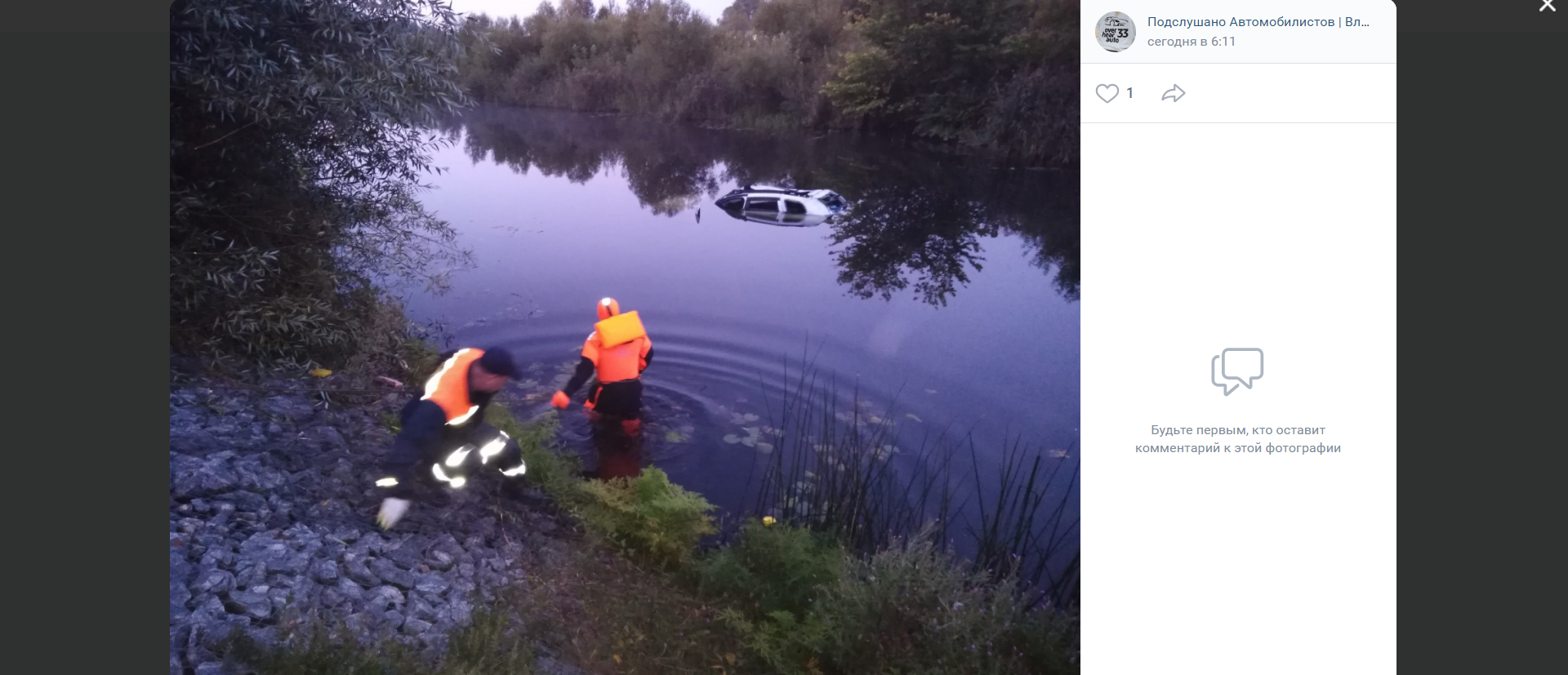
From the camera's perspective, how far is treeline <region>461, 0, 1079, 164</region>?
505 inches

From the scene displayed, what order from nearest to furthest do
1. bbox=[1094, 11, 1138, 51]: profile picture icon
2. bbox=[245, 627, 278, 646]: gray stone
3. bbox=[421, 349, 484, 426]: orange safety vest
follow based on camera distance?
bbox=[1094, 11, 1138, 51]: profile picture icon → bbox=[245, 627, 278, 646]: gray stone → bbox=[421, 349, 484, 426]: orange safety vest

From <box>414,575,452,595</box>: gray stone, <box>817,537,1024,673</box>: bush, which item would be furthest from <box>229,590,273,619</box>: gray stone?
<box>817,537,1024,673</box>: bush

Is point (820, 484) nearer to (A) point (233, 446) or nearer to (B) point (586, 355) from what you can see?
(B) point (586, 355)

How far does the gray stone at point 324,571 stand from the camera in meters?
4.35

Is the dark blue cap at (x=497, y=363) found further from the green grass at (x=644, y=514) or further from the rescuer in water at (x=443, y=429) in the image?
the green grass at (x=644, y=514)

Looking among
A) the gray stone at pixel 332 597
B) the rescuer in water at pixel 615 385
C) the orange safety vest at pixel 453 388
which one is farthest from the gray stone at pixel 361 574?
the rescuer in water at pixel 615 385

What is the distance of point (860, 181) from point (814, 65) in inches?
136

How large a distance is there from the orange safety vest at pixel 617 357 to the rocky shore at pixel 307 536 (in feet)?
4.54

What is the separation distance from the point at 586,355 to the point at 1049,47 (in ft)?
21.6

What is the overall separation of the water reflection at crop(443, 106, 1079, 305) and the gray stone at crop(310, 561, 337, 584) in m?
7.17

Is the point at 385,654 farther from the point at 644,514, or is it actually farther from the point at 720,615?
the point at 644,514

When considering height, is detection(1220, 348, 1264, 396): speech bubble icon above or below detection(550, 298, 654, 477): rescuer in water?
above

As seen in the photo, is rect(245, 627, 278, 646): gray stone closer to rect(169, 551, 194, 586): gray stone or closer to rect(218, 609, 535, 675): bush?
rect(218, 609, 535, 675): bush

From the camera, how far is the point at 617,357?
7387 millimetres
